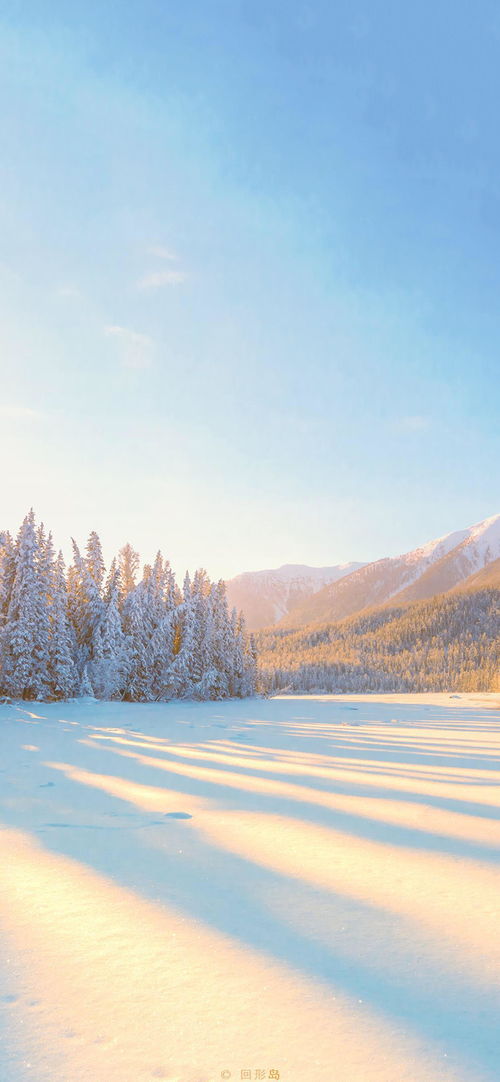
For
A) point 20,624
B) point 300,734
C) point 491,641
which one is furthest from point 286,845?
point 491,641

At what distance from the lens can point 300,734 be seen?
13445 mm

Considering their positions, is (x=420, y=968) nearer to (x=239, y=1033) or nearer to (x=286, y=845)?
(x=239, y=1033)

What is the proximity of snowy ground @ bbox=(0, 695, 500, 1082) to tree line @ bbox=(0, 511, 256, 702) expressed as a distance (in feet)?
65.5

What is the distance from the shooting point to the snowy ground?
194cm

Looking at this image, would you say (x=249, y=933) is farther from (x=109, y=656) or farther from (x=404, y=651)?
(x=404, y=651)

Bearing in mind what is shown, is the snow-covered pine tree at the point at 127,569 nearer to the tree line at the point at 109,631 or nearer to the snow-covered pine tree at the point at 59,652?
the tree line at the point at 109,631

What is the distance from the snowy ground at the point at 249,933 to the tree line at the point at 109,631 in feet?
65.5

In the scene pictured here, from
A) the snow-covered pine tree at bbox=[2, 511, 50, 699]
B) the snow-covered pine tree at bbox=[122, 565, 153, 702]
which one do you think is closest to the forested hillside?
the snow-covered pine tree at bbox=[122, 565, 153, 702]

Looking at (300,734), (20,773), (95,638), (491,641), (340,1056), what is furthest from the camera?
(491,641)

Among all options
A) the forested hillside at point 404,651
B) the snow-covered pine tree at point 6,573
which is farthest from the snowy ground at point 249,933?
the forested hillside at point 404,651

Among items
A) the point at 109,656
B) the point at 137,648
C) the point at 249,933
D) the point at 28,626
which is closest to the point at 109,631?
the point at 109,656

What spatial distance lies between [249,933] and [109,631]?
27.5 meters

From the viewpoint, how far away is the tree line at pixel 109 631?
25.2 m

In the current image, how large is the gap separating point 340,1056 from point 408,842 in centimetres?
273
